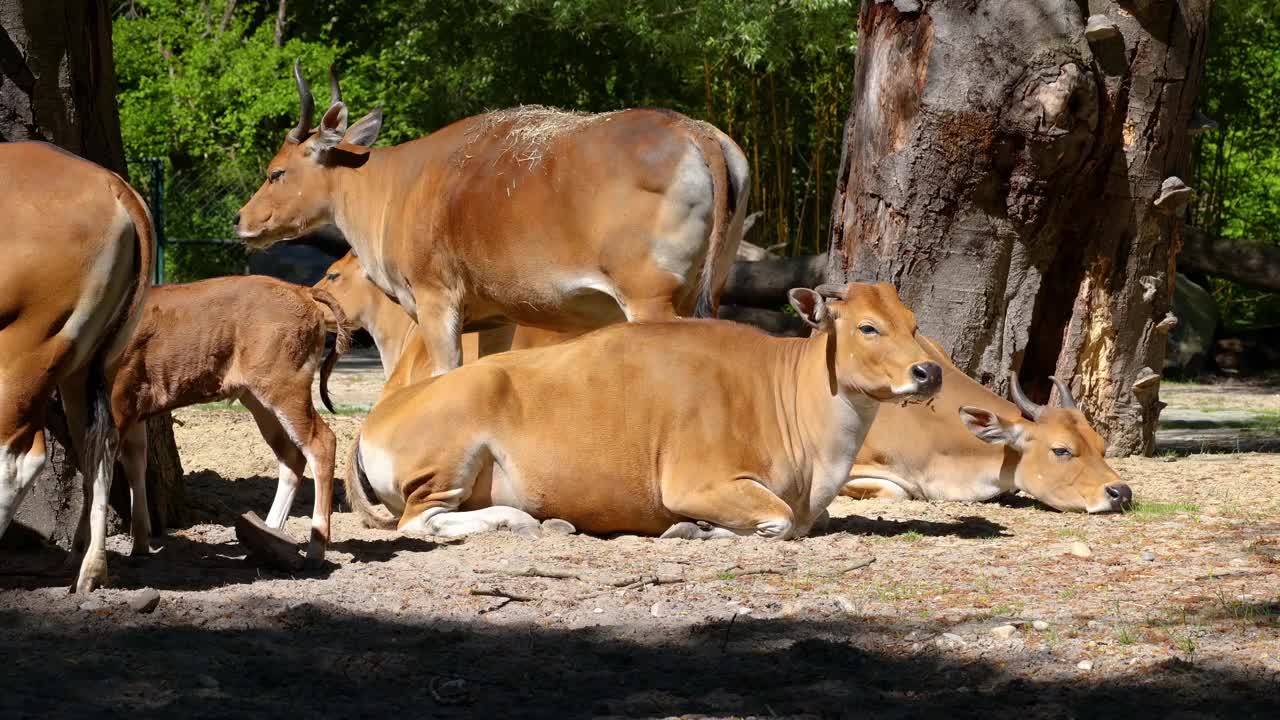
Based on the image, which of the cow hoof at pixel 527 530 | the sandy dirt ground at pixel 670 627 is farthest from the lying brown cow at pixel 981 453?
the cow hoof at pixel 527 530

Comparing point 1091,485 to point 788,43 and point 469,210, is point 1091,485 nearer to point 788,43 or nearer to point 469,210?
point 469,210

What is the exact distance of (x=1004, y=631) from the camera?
4711 millimetres

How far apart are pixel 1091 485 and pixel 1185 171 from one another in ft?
10.0

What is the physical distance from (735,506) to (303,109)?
3.65m

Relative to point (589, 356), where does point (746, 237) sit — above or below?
below

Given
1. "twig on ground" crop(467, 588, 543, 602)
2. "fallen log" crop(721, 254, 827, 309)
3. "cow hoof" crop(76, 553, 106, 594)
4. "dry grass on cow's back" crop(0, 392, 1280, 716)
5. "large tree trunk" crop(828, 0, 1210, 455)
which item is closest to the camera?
"dry grass on cow's back" crop(0, 392, 1280, 716)

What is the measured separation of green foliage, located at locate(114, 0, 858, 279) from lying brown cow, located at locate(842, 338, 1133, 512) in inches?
404

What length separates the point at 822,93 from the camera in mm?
20703

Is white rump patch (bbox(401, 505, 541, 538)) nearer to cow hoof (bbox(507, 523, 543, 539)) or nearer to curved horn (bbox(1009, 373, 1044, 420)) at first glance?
cow hoof (bbox(507, 523, 543, 539))

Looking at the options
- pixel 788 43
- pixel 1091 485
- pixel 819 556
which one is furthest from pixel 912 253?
pixel 788 43

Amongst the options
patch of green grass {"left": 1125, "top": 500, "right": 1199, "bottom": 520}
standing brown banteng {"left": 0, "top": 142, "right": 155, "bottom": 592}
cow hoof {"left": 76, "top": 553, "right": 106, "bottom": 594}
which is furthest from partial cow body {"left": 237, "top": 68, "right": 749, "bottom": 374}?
cow hoof {"left": 76, "top": 553, "right": 106, "bottom": 594}

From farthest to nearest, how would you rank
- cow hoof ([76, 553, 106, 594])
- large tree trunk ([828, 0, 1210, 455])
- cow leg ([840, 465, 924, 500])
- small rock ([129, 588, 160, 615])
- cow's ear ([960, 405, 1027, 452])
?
1. large tree trunk ([828, 0, 1210, 455])
2. cow leg ([840, 465, 924, 500])
3. cow's ear ([960, 405, 1027, 452])
4. cow hoof ([76, 553, 106, 594])
5. small rock ([129, 588, 160, 615])

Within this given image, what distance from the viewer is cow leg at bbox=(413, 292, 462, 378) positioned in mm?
8398

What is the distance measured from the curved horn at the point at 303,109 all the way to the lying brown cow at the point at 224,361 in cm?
234
